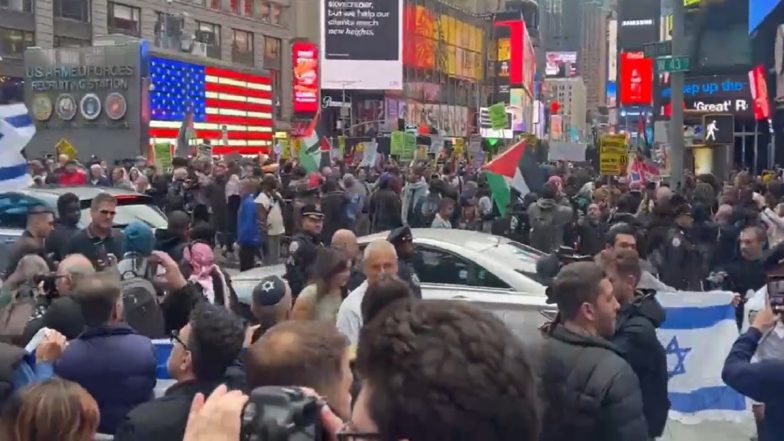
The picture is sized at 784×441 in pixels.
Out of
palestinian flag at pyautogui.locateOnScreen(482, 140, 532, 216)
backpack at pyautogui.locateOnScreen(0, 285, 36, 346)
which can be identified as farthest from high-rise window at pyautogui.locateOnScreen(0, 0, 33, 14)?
backpack at pyautogui.locateOnScreen(0, 285, 36, 346)

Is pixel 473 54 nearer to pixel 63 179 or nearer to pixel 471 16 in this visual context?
pixel 471 16

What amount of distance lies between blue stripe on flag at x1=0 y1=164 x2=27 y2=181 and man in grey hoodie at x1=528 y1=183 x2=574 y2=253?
628 centimetres

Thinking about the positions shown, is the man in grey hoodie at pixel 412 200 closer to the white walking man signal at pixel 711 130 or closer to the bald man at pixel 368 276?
the bald man at pixel 368 276

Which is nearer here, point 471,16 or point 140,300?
point 140,300

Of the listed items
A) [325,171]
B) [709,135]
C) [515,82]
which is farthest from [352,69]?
[325,171]

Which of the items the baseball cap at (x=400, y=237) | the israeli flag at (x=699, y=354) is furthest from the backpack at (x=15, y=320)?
the israeli flag at (x=699, y=354)

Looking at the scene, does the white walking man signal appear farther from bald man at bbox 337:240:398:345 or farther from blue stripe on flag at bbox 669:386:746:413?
bald man at bbox 337:240:398:345

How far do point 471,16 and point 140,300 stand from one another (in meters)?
98.0

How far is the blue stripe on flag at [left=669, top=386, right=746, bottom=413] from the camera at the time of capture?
8234mm

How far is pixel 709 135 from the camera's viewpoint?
26859 mm

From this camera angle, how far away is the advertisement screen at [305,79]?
234 ft

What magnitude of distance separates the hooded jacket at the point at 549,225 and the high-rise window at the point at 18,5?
42.0 metres

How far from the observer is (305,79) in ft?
235

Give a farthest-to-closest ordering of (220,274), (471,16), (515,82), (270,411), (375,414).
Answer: (515,82) < (471,16) < (220,274) < (270,411) < (375,414)
